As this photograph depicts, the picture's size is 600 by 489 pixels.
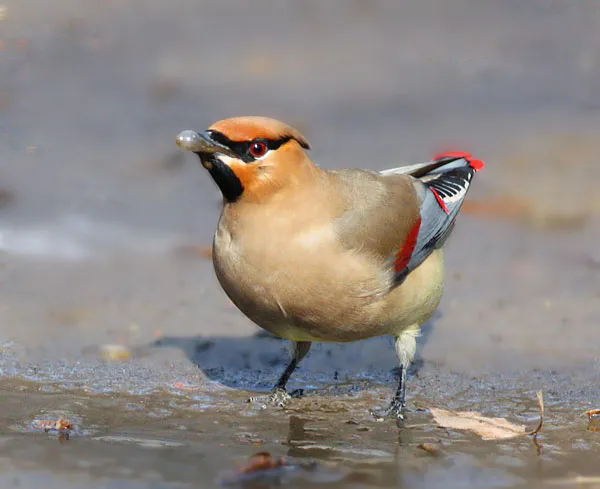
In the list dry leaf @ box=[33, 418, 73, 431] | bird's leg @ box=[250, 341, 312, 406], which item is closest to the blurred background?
bird's leg @ box=[250, 341, 312, 406]

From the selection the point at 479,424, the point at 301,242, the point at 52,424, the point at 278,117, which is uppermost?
the point at 278,117

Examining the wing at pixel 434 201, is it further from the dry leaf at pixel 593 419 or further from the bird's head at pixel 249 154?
the dry leaf at pixel 593 419

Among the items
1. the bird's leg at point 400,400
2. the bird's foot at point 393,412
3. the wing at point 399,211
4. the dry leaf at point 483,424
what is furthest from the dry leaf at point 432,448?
the wing at point 399,211

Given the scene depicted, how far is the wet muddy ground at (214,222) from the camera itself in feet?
13.8

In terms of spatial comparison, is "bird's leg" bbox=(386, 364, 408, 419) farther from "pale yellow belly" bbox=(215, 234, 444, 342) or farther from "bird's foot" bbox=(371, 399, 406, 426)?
"pale yellow belly" bbox=(215, 234, 444, 342)

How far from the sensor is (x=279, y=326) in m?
4.75

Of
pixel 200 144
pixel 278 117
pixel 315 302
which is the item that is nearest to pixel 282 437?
pixel 315 302

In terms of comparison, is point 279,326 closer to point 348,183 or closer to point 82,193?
point 348,183

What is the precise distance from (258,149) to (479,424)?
1.39 metres

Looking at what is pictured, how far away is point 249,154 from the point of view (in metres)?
4.44

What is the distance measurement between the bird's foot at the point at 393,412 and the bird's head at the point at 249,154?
1.03 meters

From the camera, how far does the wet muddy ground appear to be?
4.21m

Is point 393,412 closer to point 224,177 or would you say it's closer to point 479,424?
point 479,424

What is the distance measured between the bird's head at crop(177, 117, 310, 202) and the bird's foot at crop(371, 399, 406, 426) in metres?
1.03
